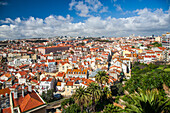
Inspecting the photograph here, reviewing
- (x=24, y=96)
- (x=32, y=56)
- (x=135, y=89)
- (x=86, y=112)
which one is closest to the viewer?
(x=24, y=96)

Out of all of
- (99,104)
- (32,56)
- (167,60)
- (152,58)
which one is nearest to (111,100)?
Result: (99,104)

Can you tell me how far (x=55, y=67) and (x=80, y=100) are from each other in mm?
44267

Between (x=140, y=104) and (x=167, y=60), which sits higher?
(x=140, y=104)

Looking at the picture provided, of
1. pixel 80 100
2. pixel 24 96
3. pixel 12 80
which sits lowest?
pixel 12 80

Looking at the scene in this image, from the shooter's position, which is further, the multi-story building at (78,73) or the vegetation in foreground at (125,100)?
the multi-story building at (78,73)

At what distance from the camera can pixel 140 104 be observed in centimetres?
1249

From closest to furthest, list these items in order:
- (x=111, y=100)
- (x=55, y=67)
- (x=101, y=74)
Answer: (x=101, y=74), (x=111, y=100), (x=55, y=67)

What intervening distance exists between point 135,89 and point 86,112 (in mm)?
15517

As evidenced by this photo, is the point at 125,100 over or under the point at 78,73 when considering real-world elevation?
under

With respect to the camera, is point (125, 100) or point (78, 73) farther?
point (78, 73)

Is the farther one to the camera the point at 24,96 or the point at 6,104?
the point at 6,104

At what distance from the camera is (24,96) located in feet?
63.9

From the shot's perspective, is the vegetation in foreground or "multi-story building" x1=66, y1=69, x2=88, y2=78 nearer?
the vegetation in foreground

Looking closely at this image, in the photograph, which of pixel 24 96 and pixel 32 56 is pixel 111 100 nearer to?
pixel 24 96
